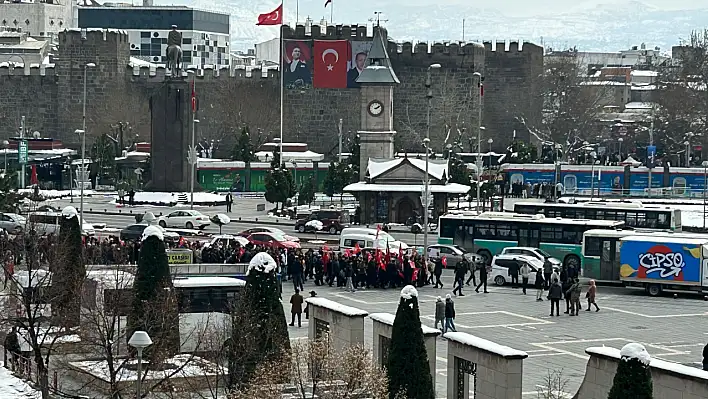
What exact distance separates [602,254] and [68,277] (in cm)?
1685

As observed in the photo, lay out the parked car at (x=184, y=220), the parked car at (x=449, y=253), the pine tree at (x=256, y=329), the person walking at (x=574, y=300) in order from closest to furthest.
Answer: the pine tree at (x=256, y=329) → the person walking at (x=574, y=300) → the parked car at (x=449, y=253) → the parked car at (x=184, y=220)

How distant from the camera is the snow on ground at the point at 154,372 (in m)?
22.0

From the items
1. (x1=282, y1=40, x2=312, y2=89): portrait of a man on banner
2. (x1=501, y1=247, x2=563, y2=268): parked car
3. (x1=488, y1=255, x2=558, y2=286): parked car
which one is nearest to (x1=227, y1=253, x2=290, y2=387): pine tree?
(x1=488, y1=255, x2=558, y2=286): parked car

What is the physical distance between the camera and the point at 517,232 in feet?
141

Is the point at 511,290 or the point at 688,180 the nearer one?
the point at 511,290

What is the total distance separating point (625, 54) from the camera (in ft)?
620

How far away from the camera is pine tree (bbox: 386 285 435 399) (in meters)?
20.3

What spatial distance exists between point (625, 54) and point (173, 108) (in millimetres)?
130911

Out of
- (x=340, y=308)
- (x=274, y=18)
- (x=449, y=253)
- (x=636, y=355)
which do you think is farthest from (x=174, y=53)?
(x=636, y=355)

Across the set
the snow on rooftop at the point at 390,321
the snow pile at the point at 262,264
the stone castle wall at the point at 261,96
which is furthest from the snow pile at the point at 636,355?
the stone castle wall at the point at 261,96

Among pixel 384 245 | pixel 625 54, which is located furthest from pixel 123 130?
pixel 625 54

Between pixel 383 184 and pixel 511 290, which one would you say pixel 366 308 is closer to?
pixel 511 290

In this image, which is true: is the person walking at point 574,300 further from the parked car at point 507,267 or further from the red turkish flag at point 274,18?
the red turkish flag at point 274,18

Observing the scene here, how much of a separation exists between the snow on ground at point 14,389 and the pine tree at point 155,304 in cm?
165
